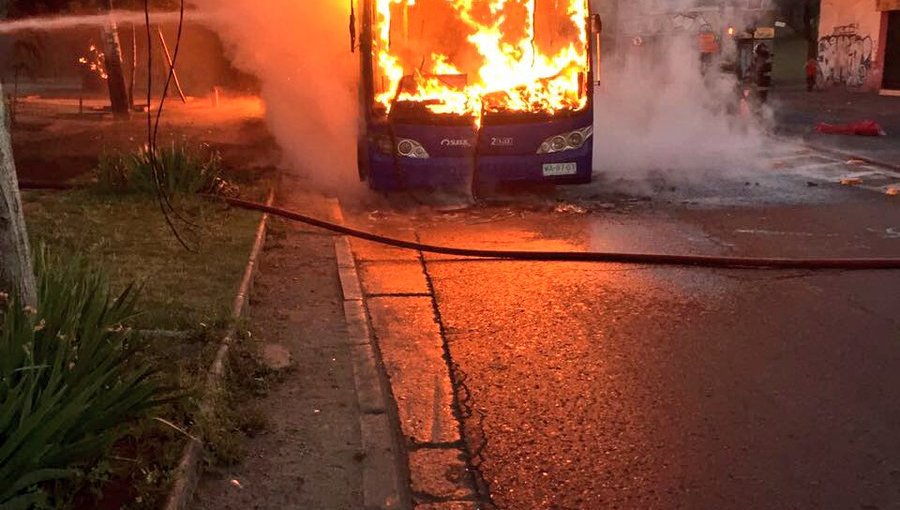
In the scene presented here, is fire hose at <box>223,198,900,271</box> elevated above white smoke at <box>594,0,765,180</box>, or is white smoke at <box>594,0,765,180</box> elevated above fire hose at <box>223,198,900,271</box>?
white smoke at <box>594,0,765,180</box>

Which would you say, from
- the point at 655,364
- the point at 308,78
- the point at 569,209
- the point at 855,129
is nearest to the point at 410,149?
the point at 569,209

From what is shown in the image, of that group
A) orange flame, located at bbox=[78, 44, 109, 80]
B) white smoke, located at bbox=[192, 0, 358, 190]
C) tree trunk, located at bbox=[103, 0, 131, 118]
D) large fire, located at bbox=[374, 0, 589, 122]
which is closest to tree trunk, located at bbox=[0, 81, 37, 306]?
large fire, located at bbox=[374, 0, 589, 122]

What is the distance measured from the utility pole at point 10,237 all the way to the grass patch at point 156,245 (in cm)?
150

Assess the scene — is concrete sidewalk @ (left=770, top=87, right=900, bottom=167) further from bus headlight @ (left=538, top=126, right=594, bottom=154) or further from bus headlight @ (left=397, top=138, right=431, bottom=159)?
bus headlight @ (left=397, top=138, right=431, bottom=159)

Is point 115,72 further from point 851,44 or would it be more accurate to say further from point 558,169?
point 851,44

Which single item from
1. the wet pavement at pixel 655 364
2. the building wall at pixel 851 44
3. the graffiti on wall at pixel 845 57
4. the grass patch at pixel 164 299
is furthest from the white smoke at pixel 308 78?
the graffiti on wall at pixel 845 57

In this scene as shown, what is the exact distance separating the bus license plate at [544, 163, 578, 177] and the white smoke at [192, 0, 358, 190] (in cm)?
302

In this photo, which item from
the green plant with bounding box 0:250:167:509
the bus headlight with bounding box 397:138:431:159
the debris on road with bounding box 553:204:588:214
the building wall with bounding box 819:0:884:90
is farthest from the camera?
the building wall with bounding box 819:0:884:90

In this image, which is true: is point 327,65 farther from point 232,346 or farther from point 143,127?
point 232,346

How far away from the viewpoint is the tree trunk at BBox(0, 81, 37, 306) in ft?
12.7

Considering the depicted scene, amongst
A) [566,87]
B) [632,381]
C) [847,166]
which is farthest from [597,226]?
[847,166]

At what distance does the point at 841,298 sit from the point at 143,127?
15.7 m

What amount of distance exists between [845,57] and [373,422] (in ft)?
107

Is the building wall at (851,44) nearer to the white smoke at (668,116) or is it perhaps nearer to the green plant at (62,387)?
the white smoke at (668,116)
